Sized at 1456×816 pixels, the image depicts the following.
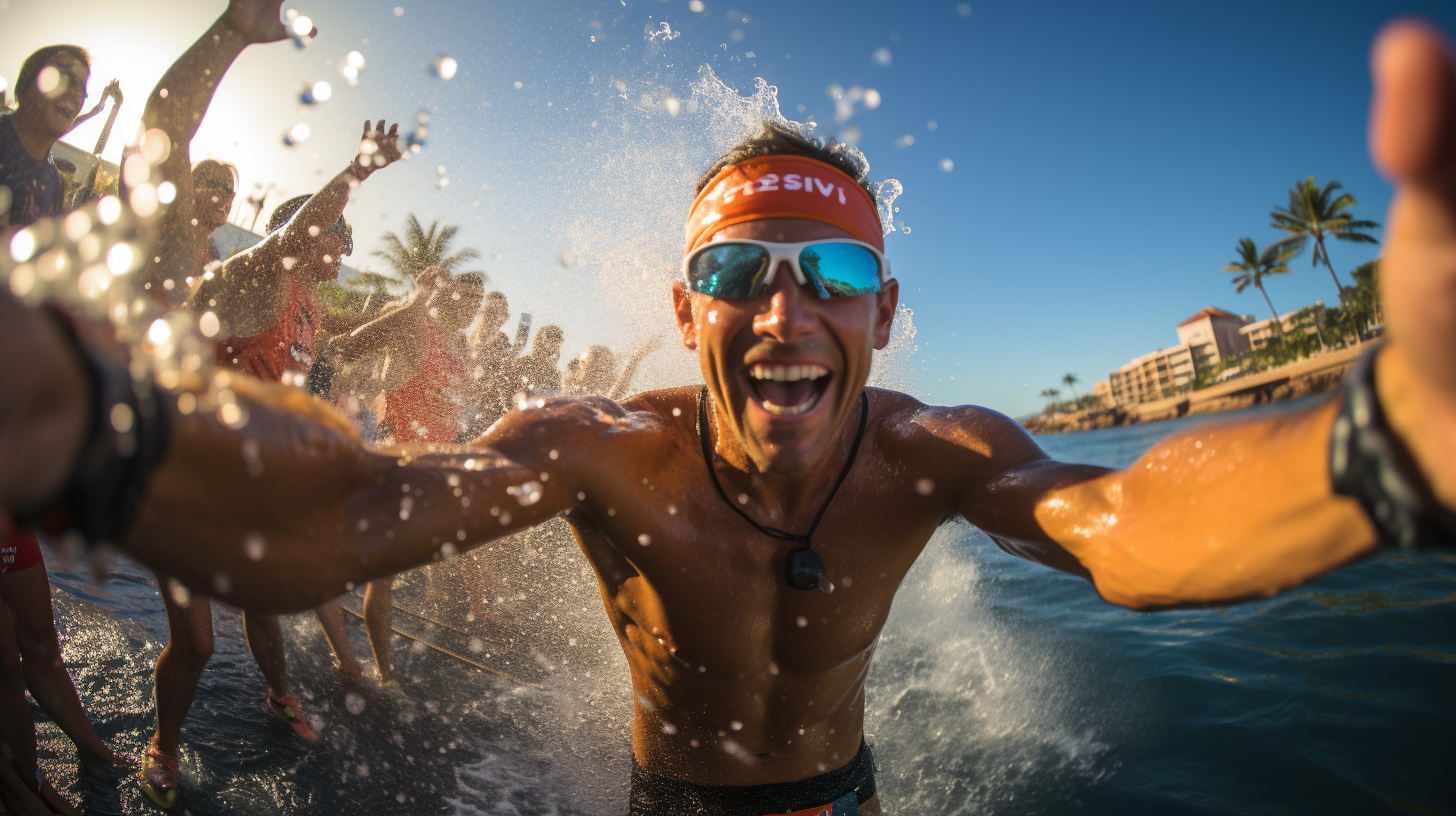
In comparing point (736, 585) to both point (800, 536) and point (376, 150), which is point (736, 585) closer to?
point (800, 536)

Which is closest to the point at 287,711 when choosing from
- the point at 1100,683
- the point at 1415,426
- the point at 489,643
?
the point at 489,643

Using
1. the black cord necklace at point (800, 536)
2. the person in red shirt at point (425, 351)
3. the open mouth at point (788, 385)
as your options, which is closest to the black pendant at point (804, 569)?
the black cord necklace at point (800, 536)

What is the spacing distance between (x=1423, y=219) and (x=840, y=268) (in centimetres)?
160

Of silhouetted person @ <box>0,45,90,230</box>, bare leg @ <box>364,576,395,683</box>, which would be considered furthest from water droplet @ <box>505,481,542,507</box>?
silhouetted person @ <box>0,45,90,230</box>

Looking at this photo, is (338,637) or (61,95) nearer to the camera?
(61,95)

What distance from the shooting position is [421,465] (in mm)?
1435

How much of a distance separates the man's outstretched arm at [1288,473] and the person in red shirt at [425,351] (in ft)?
14.9

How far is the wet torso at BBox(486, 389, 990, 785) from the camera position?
6.93ft

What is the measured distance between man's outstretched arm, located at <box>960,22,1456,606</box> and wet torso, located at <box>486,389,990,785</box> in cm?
41

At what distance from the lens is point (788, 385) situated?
7.10 feet

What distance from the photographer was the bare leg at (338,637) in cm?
411

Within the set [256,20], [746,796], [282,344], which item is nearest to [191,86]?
[256,20]

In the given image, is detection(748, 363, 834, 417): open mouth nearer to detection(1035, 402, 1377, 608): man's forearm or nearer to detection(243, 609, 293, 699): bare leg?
detection(1035, 402, 1377, 608): man's forearm

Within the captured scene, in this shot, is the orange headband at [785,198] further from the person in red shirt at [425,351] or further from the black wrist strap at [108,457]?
the person in red shirt at [425,351]
